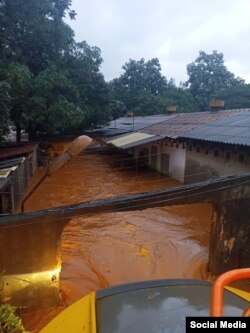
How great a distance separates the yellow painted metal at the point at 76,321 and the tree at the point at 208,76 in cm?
4018

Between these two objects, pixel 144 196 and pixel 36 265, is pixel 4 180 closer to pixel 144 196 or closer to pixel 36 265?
pixel 36 265

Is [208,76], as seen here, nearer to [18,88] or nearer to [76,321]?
[18,88]

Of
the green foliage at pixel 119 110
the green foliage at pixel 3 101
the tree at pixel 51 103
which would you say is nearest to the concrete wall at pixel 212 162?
the tree at pixel 51 103

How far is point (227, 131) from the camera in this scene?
41.9ft

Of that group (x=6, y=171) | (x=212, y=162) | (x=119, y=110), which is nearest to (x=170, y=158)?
(x=212, y=162)

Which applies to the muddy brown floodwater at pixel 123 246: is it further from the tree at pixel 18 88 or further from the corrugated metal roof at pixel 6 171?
the tree at pixel 18 88

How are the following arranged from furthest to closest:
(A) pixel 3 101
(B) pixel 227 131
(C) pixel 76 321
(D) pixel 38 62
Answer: (D) pixel 38 62, (B) pixel 227 131, (A) pixel 3 101, (C) pixel 76 321

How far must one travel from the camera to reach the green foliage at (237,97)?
105 feet

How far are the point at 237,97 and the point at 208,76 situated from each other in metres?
11.4

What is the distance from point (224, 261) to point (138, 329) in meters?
5.49

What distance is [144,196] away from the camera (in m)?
6.19

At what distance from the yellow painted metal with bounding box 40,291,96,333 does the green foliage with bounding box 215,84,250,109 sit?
3327 centimetres

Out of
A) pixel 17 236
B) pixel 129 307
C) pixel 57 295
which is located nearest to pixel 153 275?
pixel 57 295

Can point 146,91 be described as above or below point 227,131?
above
